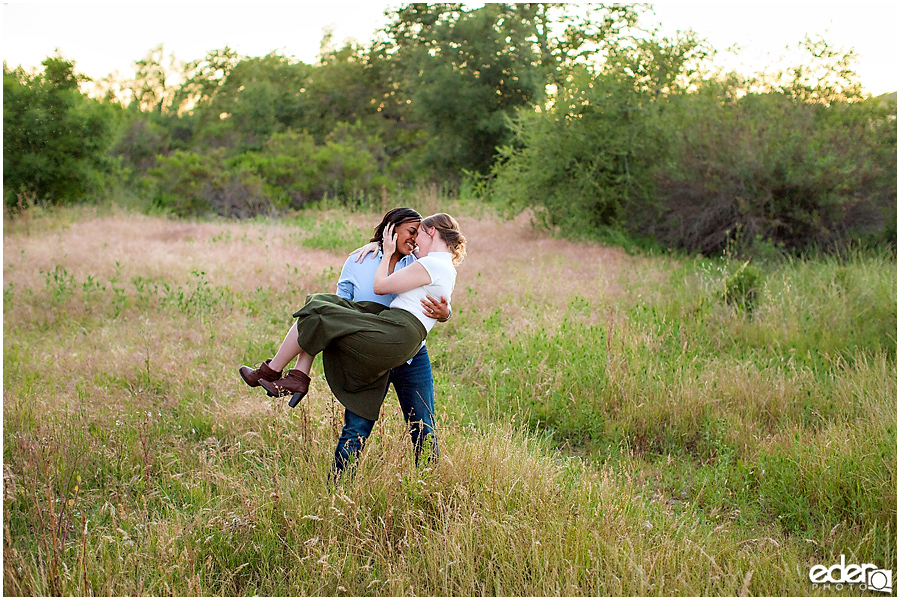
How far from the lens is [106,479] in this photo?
388 cm

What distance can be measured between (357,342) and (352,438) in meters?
0.54

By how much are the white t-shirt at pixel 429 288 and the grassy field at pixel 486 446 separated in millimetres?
683

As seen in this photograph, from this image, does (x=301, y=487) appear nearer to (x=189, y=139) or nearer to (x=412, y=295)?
(x=412, y=295)

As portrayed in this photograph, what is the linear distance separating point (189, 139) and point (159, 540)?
112 ft

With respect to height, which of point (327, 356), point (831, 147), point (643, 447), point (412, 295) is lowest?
point (643, 447)

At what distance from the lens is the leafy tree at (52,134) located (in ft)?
52.5

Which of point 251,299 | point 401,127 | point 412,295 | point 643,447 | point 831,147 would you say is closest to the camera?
point 412,295

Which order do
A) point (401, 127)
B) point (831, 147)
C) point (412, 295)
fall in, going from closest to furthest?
point (412, 295)
point (831, 147)
point (401, 127)

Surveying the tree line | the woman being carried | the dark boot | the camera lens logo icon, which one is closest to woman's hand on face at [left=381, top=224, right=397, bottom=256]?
the woman being carried

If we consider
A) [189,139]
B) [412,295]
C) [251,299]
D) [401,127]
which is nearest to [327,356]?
[412,295]

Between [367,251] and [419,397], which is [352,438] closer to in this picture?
[419,397]

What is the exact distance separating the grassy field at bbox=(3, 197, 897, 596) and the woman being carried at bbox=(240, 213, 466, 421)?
418 mm

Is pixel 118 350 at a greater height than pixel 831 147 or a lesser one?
lesser

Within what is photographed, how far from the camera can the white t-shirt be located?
10.4 feet
